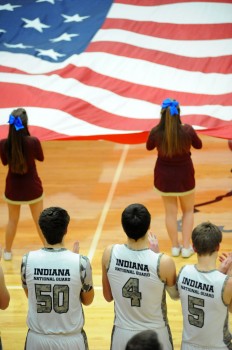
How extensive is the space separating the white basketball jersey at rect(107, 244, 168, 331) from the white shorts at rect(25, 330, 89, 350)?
277 millimetres

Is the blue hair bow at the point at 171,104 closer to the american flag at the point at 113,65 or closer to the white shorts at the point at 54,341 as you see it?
the american flag at the point at 113,65

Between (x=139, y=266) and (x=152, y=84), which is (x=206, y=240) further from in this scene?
(x=152, y=84)

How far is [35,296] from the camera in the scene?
4.39 metres

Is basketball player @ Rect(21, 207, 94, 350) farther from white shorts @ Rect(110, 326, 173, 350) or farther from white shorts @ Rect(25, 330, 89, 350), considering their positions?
white shorts @ Rect(110, 326, 173, 350)

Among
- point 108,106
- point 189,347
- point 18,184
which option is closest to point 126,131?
point 108,106

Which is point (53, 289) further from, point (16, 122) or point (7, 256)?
point (7, 256)

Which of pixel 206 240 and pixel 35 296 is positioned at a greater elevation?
pixel 206 240

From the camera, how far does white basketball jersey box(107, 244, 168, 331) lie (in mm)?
4355

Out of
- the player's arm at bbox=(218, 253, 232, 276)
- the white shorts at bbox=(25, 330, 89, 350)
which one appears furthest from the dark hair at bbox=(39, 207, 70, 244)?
the player's arm at bbox=(218, 253, 232, 276)

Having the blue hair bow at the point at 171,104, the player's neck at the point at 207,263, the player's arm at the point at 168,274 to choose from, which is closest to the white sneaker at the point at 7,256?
the blue hair bow at the point at 171,104

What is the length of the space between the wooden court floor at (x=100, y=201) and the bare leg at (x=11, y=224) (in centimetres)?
16

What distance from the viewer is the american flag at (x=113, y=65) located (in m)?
6.34

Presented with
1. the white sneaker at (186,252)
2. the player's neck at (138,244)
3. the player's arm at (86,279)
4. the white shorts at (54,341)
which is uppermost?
the player's neck at (138,244)

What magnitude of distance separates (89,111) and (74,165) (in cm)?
302
